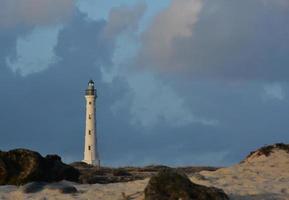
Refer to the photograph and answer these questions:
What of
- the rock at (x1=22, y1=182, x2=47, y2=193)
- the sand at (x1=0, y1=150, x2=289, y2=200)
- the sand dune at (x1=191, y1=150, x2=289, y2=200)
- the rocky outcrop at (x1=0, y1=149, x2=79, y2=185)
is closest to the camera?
the sand at (x1=0, y1=150, x2=289, y2=200)

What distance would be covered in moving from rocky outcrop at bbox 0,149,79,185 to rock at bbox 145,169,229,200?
509 centimetres

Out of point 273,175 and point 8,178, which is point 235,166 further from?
point 8,178

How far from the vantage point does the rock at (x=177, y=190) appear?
71.9 ft

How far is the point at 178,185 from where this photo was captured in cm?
2227

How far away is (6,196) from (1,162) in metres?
2.69

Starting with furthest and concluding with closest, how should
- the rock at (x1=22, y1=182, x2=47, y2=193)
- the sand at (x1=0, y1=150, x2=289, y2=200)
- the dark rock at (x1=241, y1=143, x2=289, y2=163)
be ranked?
the dark rock at (x1=241, y1=143, x2=289, y2=163) → the rock at (x1=22, y1=182, x2=47, y2=193) → the sand at (x1=0, y1=150, x2=289, y2=200)

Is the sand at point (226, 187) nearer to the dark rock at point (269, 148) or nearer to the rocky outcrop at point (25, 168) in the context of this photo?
the rocky outcrop at point (25, 168)

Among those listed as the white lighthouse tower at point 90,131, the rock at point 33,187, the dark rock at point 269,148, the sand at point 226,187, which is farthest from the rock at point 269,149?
the white lighthouse tower at point 90,131

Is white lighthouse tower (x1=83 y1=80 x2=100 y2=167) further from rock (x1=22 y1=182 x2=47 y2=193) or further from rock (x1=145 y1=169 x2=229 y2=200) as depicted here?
rock (x1=145 y1=169 x2=229 y2=200)

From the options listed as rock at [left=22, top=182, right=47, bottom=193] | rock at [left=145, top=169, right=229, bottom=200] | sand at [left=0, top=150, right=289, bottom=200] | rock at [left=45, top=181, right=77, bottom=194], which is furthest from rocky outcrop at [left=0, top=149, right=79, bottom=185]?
rock at [left=145, top=169, right=229, bottom=200]

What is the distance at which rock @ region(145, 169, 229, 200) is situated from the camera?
21922mm

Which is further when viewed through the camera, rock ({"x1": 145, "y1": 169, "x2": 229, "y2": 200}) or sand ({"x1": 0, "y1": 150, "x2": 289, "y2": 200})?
sand ({"x1": 0, "y1": 150, "x2": 289, "y2": 200})

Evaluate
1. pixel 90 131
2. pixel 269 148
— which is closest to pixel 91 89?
pixel 90 131

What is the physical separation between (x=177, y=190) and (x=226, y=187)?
111 inches
